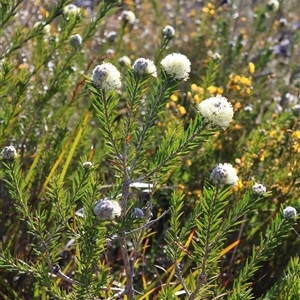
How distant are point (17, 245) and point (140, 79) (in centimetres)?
95

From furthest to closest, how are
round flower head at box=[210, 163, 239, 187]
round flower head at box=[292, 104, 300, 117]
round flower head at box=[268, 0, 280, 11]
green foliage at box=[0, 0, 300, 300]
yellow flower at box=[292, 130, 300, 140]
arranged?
round flower head at box=[268, 0, 280, 11] < round flower head at box=[292, 104, 300, 117] < yellow flower at box=[292, 130, 300, 140] < green foliage at box=[0, 0, 300, 300] < round flower head at box=[210, 163, 239, 187]

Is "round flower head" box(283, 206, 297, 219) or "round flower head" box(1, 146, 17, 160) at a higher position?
"round flower head" box(1, 146, 17, 160)

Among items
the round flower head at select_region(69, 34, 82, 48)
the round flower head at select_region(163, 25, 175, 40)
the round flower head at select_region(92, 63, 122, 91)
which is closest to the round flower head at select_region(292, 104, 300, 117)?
the round flower head at select_region(163, 25, 175, 40)

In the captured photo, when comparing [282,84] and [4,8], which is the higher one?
[4,8]

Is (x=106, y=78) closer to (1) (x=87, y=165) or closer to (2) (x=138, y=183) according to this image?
(1) (x=87, y=165)

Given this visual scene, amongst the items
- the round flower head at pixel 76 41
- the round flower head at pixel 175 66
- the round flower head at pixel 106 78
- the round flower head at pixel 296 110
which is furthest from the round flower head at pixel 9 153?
the round flower head at pixel 296 110

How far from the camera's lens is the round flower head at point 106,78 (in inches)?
41.3

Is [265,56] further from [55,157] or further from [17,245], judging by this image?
[17,245]

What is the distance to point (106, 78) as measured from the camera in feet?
3.46

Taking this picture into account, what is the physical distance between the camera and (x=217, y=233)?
1.20 meters

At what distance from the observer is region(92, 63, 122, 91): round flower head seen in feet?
3.44

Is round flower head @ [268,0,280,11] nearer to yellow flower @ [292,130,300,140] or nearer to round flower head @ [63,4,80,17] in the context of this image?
round flower head @ [63,4,80,17]

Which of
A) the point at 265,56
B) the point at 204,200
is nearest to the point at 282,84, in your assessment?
the point at 265,56

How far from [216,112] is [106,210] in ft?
0.91
